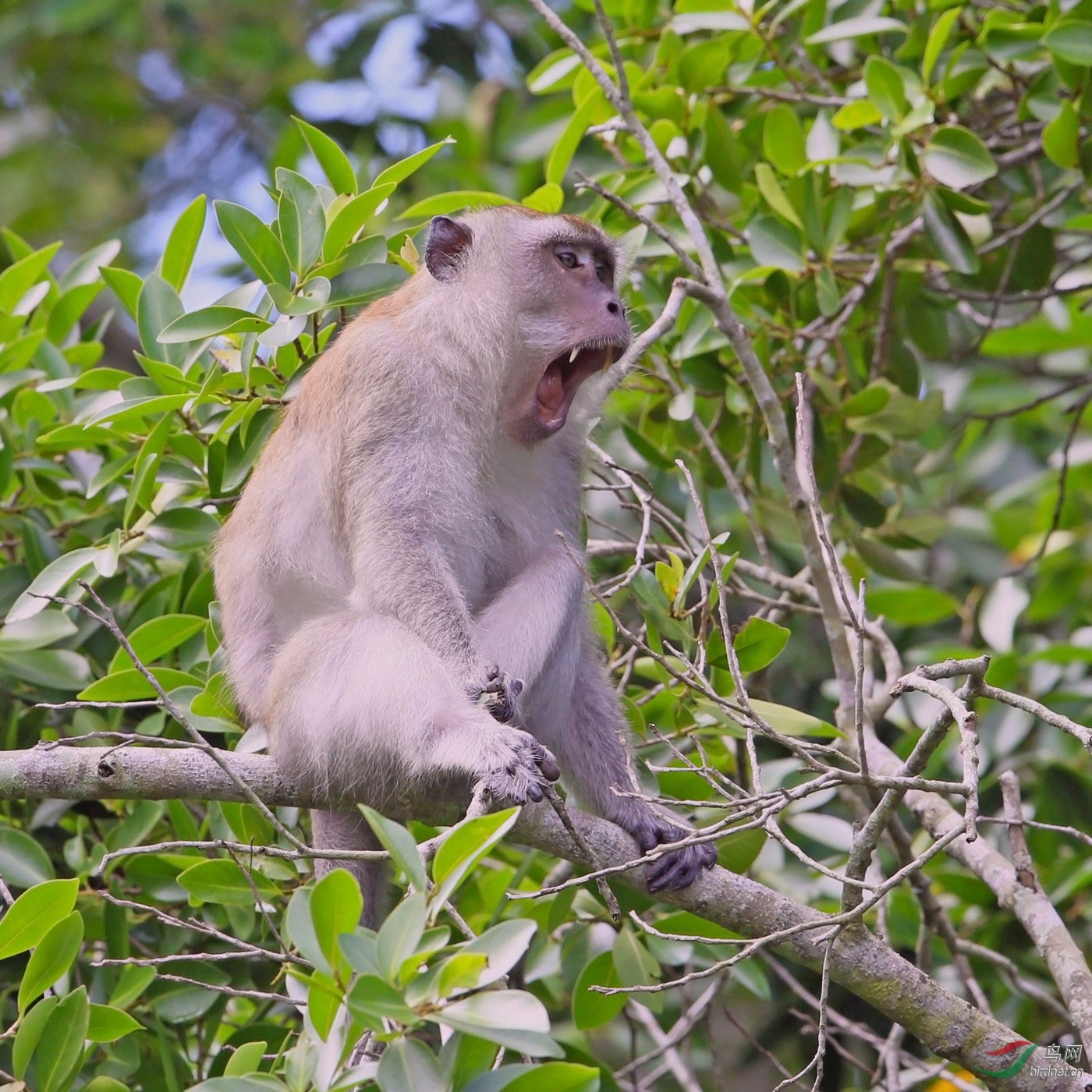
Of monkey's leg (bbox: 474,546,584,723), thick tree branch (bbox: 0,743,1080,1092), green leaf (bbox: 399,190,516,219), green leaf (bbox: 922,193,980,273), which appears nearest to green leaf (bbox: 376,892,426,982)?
thick tree branch (bbox: 0,743,1080,1092)

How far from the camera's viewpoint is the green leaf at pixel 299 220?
414 centimetres

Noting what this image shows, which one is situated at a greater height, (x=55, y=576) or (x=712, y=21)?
(x=712, y=21)

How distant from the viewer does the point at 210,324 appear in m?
4.02

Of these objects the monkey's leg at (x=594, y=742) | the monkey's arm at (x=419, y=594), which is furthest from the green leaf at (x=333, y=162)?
the monkey's leg at (x=594, y=742)

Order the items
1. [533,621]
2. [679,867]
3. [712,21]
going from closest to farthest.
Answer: [679,867]
[533,621]
[712,21]

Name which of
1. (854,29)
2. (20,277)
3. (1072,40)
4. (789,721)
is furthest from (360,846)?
(1072,40)

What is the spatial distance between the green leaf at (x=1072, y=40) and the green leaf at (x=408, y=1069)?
3.82m

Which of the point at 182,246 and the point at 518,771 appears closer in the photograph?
the point at 518,771

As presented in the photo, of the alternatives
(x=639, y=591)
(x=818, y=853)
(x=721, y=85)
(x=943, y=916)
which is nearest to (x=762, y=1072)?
(x=818, y=853)

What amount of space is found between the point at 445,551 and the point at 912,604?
2.40 m

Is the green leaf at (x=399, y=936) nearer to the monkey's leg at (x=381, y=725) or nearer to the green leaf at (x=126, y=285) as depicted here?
the monkey's leg at (x=381, y=725)

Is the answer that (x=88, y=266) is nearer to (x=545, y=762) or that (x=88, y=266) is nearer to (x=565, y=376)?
(x=565, y=376)

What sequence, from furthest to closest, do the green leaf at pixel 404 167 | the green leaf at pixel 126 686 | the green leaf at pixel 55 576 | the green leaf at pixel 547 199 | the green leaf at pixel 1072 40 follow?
the green leaf at pixel 547 199, the green leaf at pixel 1072 40, the green leaf at pixel 404 167, the green leaf at pixel 55 576, the green leaf at pixel 126 686

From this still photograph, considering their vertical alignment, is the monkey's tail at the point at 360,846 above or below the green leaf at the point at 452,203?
below
